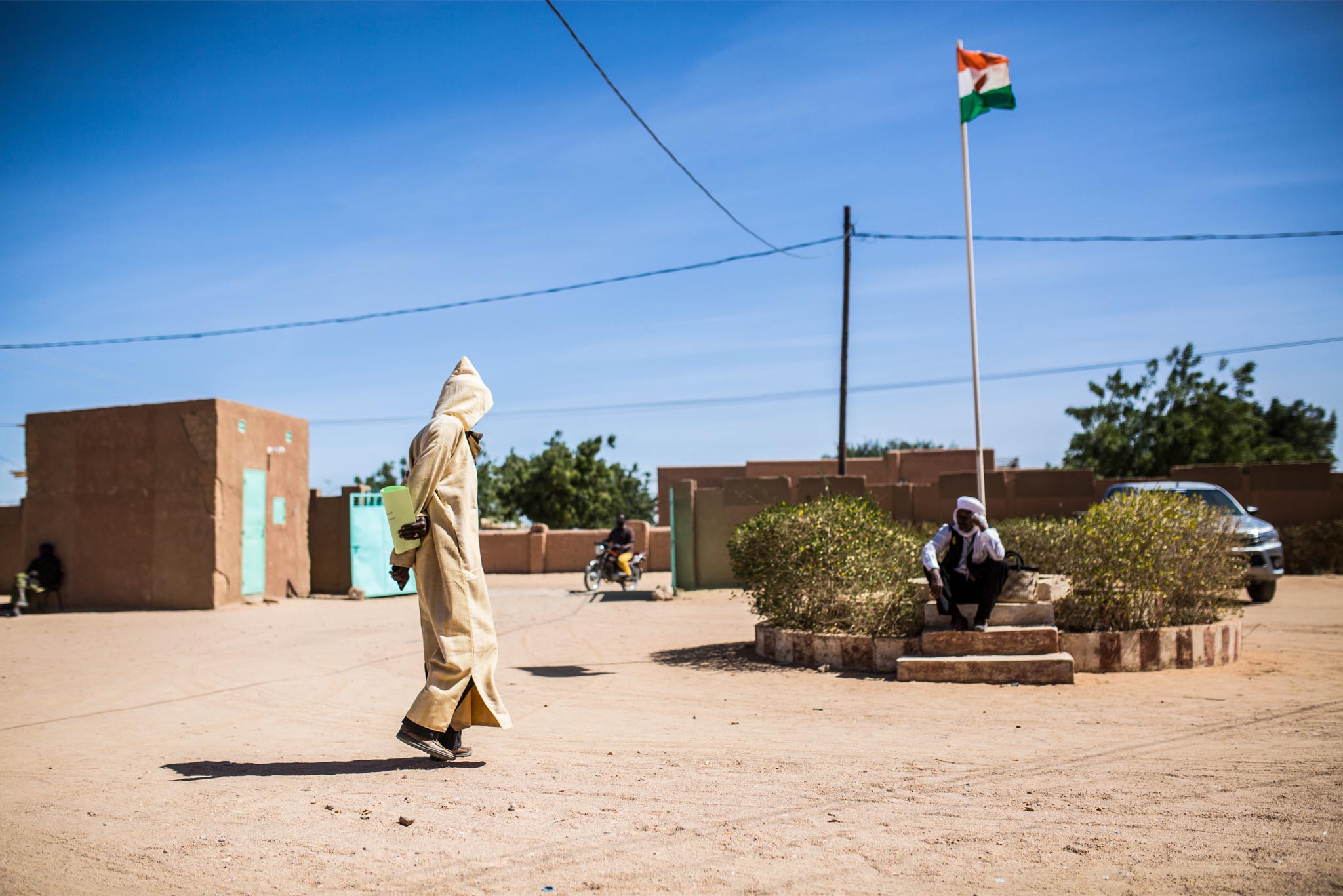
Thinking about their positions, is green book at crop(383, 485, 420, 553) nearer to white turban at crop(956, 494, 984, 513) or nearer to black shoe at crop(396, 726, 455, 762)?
black shoe at crop(396, 726, 455, 762)

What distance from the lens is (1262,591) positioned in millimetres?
15750

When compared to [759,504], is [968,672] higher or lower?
lower

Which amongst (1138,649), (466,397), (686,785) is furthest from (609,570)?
(686,785)

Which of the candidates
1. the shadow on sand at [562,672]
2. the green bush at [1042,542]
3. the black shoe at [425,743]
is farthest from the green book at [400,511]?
the green bush at [1042,542]

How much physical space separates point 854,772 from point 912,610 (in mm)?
4575

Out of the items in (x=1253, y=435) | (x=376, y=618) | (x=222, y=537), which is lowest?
(x=376, y=618)

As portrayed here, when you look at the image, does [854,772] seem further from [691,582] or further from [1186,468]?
[1186,468]

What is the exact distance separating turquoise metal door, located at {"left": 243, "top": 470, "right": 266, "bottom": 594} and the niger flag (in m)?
13.6

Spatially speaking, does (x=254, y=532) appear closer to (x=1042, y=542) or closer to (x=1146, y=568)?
(x=1042, y=542)

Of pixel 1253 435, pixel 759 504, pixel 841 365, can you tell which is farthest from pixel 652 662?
pixel 1253 435

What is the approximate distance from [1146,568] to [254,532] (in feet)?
49.6

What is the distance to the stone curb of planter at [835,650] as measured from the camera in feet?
30.5

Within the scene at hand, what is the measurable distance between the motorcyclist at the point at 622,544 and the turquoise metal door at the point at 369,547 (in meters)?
4.14

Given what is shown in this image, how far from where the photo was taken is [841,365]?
24.5 m
